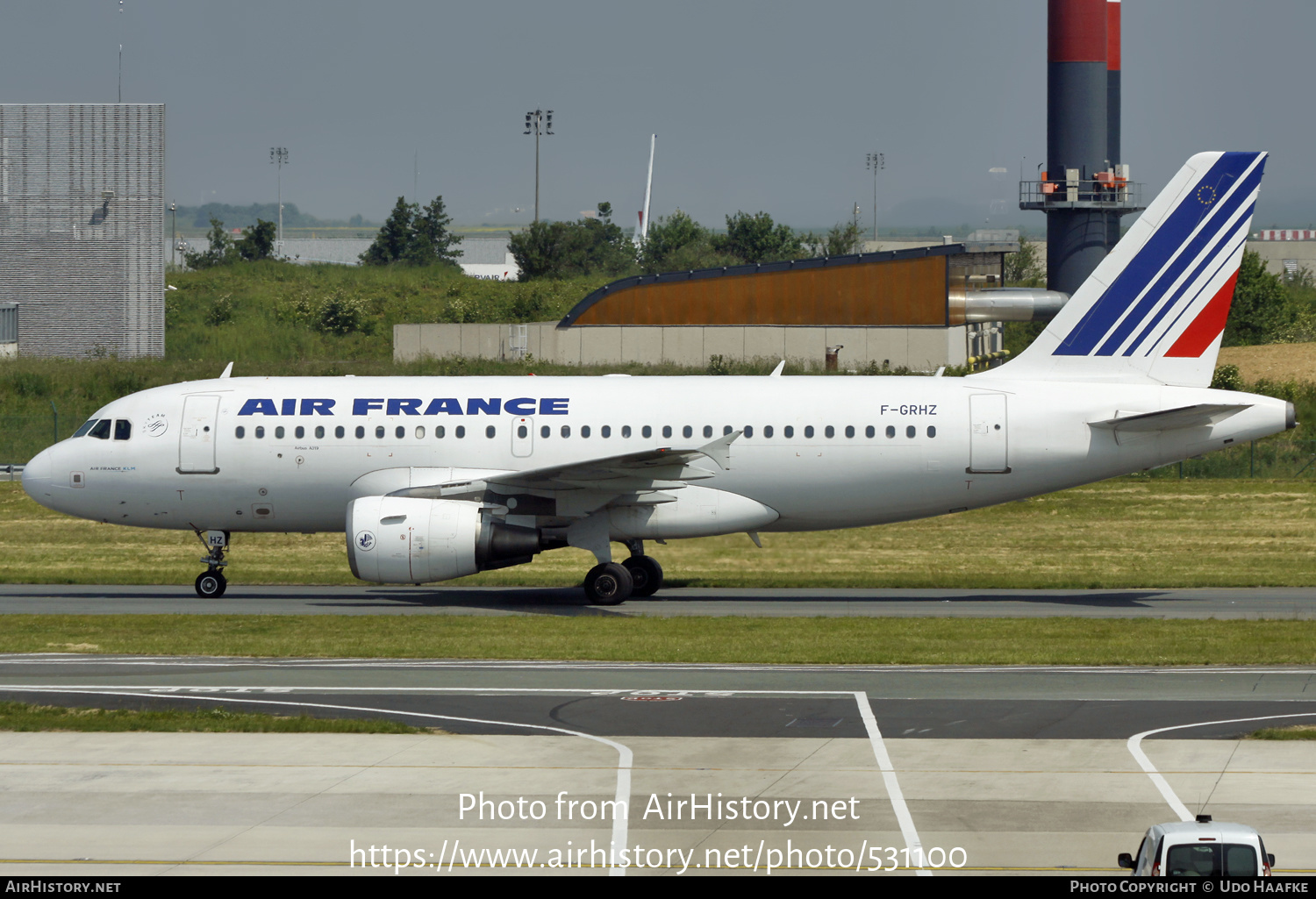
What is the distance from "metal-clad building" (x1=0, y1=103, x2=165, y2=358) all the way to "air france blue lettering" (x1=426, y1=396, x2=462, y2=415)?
54368 millimetres

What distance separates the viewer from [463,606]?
97.2 feet

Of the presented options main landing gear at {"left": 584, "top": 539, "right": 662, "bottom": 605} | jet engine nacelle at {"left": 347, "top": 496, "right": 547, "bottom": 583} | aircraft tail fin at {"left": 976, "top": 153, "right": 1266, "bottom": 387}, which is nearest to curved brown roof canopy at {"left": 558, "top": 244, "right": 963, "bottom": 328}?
aircraft tail fin at {"left": 976, "top": 153, "right": 1266, "bottom": 387}

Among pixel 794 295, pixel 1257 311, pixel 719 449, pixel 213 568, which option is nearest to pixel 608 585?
pixel 719 449

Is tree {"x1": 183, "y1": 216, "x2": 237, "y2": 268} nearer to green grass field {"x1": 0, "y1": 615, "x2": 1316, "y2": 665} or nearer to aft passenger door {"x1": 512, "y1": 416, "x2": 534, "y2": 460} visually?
aft passenger door {"x1": 512, "y1": 416, "x2": 534, "y2": 460}

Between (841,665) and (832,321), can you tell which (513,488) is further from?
(832,321)

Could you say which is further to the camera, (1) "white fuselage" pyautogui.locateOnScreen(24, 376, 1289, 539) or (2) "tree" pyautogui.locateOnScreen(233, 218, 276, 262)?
(2) "tree" pyautogui.locateOnScreen(233, 218, 276, 262)

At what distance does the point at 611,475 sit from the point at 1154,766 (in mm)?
14339

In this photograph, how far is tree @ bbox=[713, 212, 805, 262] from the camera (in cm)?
14288

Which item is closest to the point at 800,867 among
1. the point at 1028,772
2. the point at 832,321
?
the point at 1028,772

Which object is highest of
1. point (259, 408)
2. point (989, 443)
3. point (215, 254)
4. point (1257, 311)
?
point (215, 254)

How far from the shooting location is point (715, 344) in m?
67.6

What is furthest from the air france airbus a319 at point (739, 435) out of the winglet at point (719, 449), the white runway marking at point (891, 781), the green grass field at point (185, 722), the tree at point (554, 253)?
the tree at point (554, 253)

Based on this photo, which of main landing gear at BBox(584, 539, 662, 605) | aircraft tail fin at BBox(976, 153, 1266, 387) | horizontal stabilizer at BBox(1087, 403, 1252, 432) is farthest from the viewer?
aircraft tail fin at BBox(976, 153, 1266, 387)

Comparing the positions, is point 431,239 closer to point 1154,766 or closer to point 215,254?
point 215,254
